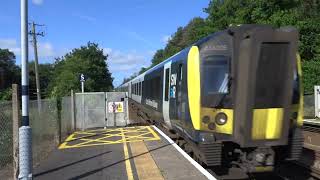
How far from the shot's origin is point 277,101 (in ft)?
34.3

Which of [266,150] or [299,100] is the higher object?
[299,100]

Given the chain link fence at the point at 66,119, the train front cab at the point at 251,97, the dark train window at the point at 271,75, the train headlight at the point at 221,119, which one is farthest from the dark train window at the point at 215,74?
the chain link fence at the point at 66,119

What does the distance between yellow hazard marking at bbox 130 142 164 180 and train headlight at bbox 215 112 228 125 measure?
5.24 ft

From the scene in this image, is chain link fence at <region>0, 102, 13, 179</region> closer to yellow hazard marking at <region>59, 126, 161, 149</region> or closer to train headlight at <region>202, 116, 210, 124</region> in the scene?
yellow hazard marking at <region>59, 126, 161, 149</region>

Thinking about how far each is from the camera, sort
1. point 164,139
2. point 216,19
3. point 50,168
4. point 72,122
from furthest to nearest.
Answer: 1. point 216,19
2. point 72,122
3. point 164,139
4. point 50,168

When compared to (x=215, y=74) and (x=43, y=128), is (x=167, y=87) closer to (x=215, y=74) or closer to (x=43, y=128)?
(x=43, y=128)

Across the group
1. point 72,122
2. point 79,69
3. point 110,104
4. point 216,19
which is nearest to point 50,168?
point 72,122

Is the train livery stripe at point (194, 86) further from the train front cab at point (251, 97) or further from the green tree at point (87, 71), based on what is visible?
the green tree at point (87, 71)

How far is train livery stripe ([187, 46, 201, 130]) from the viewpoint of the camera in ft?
35.2

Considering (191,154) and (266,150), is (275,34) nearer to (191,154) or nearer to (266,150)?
(266,150)

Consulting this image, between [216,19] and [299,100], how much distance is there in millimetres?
36116

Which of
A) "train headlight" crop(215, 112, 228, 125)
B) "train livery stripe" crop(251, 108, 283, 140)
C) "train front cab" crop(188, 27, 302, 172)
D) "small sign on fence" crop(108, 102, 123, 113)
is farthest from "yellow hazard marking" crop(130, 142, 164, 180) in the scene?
"small sign on fence" crop(108, 102, 123, 113)

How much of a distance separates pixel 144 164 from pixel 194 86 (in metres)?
2.33

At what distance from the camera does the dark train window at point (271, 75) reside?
33.2 ft
